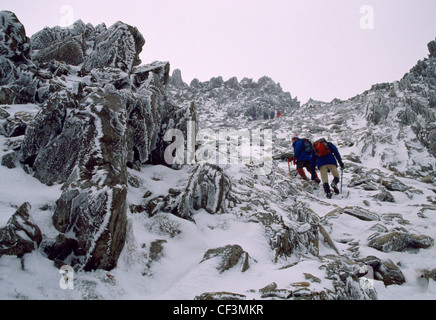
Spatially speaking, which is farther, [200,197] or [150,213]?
[200,197]

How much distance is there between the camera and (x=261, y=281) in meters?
4.57

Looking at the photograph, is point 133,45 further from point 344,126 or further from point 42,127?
point 344,126

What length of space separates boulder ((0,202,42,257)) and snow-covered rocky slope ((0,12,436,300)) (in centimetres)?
2

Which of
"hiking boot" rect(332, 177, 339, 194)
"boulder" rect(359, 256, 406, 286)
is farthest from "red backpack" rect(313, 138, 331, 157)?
"boulder" rect(359, 256, 406, 286)

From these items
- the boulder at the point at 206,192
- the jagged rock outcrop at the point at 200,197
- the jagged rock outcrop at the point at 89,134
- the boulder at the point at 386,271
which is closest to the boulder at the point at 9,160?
the jagged rock outcrop at the point at 89,134

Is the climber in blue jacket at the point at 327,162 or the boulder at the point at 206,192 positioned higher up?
the climber in blue jacket at the point at 327,162

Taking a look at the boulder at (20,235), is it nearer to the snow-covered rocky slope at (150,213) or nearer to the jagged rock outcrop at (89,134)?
the snow-covered rocky slope at (150,213)

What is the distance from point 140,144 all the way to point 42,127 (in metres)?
2.53

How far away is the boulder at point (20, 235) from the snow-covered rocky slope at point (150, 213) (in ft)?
0.06

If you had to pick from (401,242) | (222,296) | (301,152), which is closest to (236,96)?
(301,152)

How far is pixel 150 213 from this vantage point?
21.0ft

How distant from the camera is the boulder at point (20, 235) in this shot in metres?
3.75

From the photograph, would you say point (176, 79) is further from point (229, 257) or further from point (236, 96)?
point (229, 257)

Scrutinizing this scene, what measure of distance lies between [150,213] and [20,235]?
2810 mm
